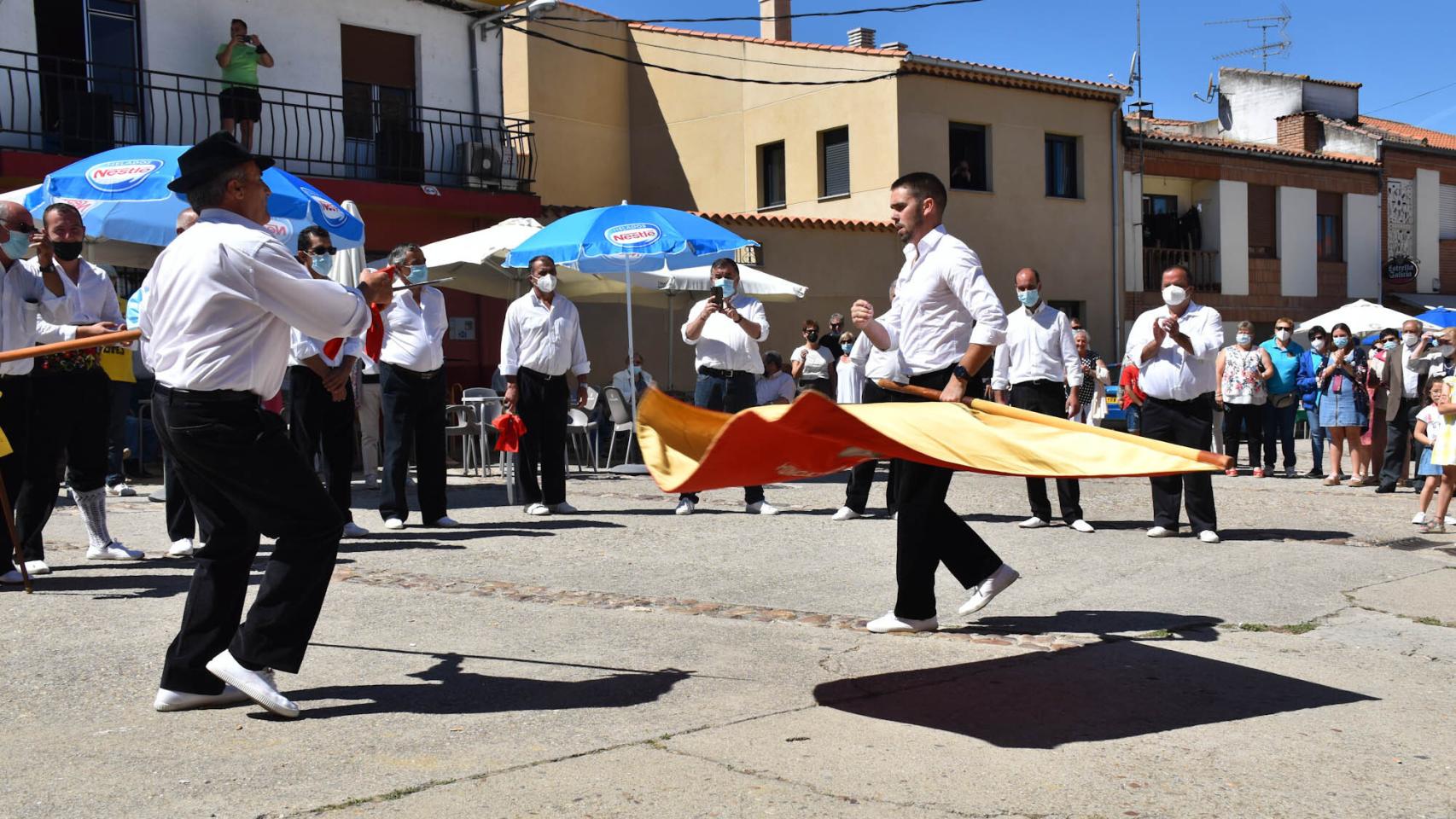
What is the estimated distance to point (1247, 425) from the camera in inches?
666

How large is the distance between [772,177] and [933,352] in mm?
24238

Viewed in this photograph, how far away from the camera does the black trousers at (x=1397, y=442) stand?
A: 14.3 m

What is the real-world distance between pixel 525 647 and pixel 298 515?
148 cm

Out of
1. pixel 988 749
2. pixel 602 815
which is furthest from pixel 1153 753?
pixel 602 815

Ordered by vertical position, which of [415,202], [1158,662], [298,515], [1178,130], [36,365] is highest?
[1178,130]

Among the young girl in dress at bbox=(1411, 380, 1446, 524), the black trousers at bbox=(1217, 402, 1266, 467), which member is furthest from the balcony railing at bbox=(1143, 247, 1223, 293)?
the young girl in dress at bbox=(1411, 380, 1446, 524)

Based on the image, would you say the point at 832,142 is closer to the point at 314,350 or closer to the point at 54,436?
the point at 314,350

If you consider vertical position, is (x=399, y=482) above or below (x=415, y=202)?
below

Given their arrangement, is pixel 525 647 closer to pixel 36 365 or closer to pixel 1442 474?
pixel 36 365

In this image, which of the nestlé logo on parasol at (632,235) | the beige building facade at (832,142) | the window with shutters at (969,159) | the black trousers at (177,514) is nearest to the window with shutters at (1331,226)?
the beige building facade at (832,142)

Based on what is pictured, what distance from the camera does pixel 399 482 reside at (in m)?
10.5

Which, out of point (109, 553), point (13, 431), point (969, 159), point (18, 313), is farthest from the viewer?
point (969, 159)

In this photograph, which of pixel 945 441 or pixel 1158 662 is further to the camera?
pixel 1158 662

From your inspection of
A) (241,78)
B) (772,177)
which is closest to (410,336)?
(241,78)
